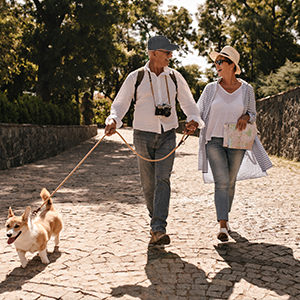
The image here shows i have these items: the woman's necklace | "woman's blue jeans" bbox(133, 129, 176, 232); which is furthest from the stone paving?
the woman's necklace

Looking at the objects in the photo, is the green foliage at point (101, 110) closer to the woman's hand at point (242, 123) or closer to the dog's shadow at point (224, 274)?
the woman's hand at point (242, 123)

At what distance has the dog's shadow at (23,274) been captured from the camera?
3137 mm

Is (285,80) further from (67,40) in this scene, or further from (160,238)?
(160,238)

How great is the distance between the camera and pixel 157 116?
4223 mm

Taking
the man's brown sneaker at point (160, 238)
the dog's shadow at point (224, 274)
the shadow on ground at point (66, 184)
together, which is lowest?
the shadow on ground at point (66, 184)

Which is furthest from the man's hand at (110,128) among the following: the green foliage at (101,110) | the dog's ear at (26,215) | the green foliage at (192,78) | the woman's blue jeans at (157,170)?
the green foliage at (101,110)

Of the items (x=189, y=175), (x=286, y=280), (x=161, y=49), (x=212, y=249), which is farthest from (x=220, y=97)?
(x=189, y=175)

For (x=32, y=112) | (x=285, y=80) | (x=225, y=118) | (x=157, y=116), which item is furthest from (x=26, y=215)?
(x=285, y=80)

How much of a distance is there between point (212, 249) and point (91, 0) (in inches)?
733

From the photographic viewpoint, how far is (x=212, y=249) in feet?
13.4

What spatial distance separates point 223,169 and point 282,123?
32.5 feet

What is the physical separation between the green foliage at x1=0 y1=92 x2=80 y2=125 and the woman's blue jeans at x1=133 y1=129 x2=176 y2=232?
8.90 meters

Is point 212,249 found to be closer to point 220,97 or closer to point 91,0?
point 220,97

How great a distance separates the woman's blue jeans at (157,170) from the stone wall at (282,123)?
8925 millimetres
